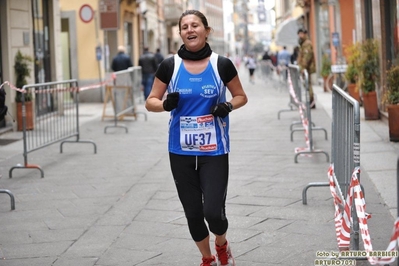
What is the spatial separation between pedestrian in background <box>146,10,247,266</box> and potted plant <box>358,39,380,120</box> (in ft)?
31.5

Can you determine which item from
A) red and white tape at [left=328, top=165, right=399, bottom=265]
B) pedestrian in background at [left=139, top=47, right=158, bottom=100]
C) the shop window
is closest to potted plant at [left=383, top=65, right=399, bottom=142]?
red and white tape at [left=328, top=165, right=399, bottom=265]

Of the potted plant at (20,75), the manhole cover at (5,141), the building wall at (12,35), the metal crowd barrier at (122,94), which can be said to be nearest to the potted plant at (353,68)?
the metal crowd barrier at (122,94)

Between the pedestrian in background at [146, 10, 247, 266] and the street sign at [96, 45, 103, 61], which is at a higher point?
the street sign at [96, 45, 103, 61]

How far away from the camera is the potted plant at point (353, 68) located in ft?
48.5

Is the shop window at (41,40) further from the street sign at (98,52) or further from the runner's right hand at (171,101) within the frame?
the runner's right hand at (171,101)

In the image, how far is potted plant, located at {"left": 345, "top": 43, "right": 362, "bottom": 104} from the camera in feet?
48.5

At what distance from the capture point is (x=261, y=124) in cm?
1536

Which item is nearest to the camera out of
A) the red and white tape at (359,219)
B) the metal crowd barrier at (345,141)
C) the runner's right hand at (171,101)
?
the red and white tape at (359,219)

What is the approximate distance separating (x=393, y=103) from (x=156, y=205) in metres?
4.88

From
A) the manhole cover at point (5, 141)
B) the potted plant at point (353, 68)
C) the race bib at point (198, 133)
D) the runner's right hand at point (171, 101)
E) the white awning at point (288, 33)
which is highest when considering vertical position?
the white awning at point (288, 33)

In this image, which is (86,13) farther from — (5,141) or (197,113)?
(197,113)

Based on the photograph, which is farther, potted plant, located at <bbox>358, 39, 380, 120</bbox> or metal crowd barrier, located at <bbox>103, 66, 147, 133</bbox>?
metal crowd barrier, located at <bbox>103, 66, 147, 133</bbox>

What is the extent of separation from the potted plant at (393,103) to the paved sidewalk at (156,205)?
21 cm

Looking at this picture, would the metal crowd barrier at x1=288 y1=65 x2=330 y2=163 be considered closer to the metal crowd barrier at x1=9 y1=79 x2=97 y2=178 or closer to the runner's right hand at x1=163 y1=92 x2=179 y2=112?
the metal crowd barrier at x1=9 y1=79 x2=97 y2=178
